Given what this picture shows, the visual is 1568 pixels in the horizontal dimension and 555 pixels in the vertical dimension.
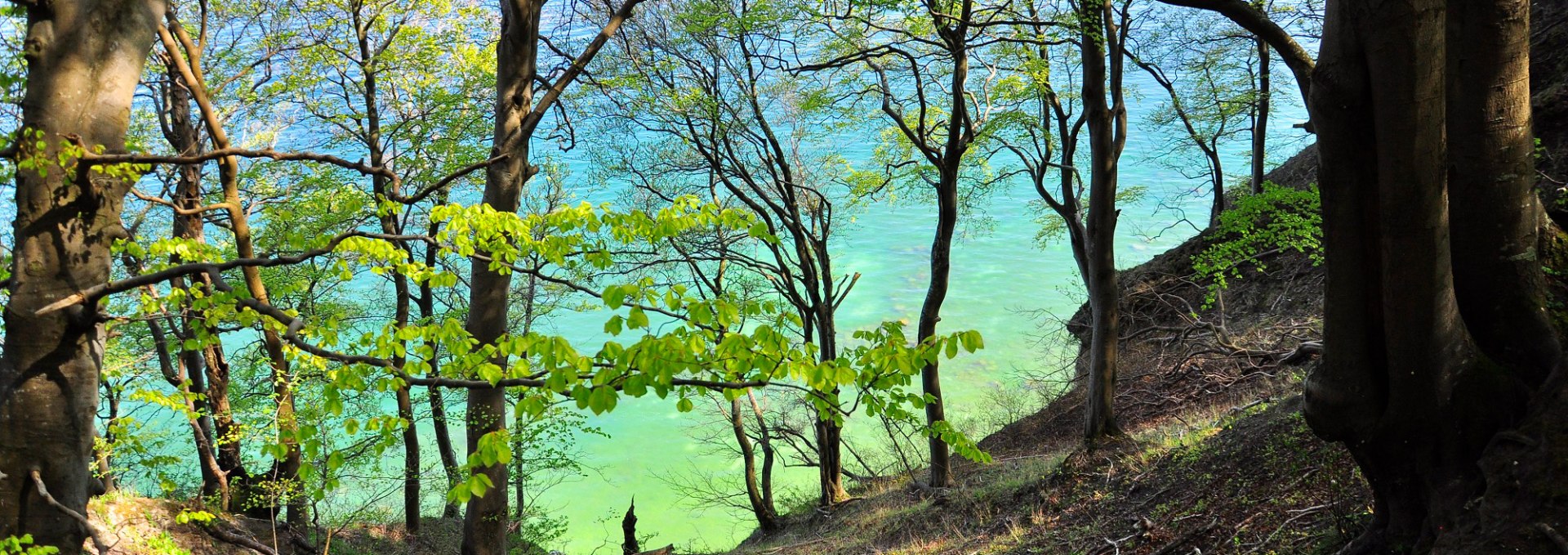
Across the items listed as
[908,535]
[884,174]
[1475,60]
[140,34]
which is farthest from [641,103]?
[1475,60]

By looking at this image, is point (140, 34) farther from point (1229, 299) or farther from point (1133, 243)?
point (1133, 243)

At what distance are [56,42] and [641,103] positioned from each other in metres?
12.1

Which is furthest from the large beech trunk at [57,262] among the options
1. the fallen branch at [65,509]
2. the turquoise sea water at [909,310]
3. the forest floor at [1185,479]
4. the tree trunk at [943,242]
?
the turquoise sea water at [909,310]

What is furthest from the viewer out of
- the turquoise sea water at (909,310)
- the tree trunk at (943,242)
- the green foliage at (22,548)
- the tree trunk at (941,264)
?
the turquoise sea water at (909,310)

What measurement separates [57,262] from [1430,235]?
20.6 ft

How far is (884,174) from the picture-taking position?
18766 millimetres

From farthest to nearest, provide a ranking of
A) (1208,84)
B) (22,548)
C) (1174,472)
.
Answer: (1208,84)
(1174,472)
(22,548)

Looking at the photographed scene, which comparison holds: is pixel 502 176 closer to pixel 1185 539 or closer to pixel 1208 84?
pixel 1185 539

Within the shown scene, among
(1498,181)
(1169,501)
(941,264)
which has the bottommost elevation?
(1169,501)

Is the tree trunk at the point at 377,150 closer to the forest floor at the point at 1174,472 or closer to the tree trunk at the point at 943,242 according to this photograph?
the forest floor at the point at 1174,472

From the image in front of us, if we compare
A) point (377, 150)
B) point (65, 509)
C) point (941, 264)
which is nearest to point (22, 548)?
point (65, 509)

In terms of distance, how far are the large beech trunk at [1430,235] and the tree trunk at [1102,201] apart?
509cm

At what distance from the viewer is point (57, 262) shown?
396 cm

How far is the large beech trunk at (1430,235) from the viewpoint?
125 inches
